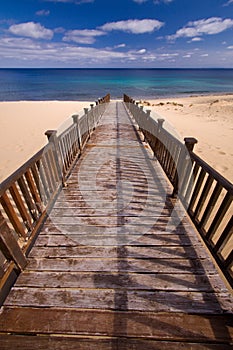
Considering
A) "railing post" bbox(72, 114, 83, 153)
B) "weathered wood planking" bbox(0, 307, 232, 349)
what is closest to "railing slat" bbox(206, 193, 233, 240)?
"weathered wood planking" bbox(0, 307, 232, 349)

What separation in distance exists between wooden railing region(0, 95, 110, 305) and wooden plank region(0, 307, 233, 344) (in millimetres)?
403

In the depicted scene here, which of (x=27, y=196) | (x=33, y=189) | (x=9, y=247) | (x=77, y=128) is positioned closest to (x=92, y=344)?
(x=9, y=247)

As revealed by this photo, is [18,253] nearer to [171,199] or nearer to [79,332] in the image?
[79,332]

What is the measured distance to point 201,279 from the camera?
2250 mm

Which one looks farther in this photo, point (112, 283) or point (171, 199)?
point (171, 199)

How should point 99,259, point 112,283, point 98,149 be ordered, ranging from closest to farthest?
point 112,283 < point 99,259 < point 98,149

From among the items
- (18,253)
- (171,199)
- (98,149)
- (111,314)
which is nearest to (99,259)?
(111,314)

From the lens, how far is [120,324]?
72.7 inches

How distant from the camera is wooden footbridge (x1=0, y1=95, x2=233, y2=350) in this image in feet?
5.89

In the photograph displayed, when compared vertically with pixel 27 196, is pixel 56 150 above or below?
above

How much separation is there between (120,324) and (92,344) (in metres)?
0.32

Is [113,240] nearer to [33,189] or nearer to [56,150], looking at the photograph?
[33,189]

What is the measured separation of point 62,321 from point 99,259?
2.64 ft

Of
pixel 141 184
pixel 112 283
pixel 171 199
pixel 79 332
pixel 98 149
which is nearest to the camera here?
pixel 79 332
